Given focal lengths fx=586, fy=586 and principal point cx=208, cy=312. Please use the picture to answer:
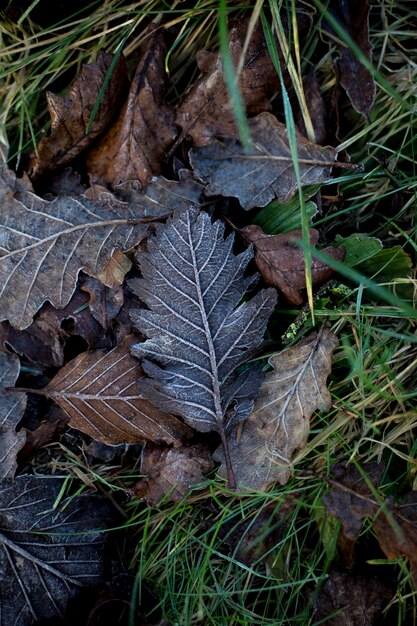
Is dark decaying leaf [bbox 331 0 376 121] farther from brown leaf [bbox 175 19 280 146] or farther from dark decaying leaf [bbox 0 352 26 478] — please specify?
dark decaying leaf [bbox 0 352 26 478]

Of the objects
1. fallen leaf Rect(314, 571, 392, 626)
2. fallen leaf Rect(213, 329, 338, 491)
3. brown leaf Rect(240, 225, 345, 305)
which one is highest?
brown leaf Rect(240, 225, 345, 305)

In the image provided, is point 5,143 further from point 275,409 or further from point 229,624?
point 229,624

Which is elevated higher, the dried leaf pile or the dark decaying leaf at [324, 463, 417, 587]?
the dried leaf pile

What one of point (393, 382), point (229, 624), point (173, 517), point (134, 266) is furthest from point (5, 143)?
point (229, 624)

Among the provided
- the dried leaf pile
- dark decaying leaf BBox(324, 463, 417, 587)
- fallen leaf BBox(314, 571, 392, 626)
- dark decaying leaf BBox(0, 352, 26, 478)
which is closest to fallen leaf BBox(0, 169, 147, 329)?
the dried leaf pile

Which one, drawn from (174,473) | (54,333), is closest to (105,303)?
(54,333)

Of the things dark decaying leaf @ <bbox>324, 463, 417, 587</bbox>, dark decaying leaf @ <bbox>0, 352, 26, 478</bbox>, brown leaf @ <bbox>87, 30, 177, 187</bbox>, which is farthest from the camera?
brown leaf @ <bbox>87, 30, 177, 187</bbox>

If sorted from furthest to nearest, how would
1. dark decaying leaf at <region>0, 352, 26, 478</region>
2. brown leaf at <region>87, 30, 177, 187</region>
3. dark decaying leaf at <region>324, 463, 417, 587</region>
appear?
1. brown leaf at <region>87, 30, 177, 187</region>
2. dark decaying leaf at <region>0, 352, 26, 478</region>
3. dark decaying leaf at <region>324, 463, 417, 587</region>
